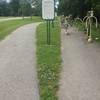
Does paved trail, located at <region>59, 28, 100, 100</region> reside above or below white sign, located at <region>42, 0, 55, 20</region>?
below

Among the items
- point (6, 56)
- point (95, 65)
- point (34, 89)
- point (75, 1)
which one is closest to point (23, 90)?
point (34, 89)

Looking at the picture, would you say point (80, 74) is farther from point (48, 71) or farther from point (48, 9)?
point (48, 9)

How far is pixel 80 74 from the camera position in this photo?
9.84m

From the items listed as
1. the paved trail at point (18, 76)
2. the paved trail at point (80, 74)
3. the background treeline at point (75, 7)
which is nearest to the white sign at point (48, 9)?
the paved trail at point (80, 74)

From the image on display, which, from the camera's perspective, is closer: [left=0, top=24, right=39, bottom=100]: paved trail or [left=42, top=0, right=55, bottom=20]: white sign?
[left=0, top=24, right=39, bottom=100]: paved trail

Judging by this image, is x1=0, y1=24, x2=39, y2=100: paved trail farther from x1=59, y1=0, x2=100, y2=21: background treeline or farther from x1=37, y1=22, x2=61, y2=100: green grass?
x1=59, y1=0, x2=100, y2=21: background treeline

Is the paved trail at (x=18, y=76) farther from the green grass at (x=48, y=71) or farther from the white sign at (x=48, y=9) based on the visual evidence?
the white sign at (x=48, y=9)

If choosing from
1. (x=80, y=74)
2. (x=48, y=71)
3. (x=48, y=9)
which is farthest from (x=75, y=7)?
(x=80, y=74)

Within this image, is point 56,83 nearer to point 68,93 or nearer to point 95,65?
point 68,93

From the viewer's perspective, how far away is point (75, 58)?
12539 millimetres

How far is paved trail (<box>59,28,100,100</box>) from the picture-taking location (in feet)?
25.8

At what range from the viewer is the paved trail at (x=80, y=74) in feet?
25.8

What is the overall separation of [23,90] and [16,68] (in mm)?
2717

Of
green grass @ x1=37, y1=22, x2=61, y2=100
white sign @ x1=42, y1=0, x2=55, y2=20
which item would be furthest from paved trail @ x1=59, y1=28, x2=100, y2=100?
white sign @ x1=42, y1=0, x2=55, y2=20
